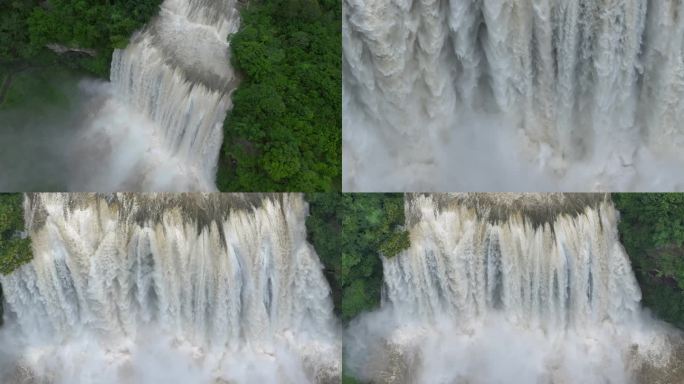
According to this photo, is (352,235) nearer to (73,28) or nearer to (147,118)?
(147,118)

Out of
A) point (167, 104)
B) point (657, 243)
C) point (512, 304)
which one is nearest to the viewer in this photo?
point (657, 243)

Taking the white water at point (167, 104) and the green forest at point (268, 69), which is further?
the white water at point (167, 104)

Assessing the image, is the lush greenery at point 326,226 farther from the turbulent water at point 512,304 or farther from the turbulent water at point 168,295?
the turbulent water at point 512,304

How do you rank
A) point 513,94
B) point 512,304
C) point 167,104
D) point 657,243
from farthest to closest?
point 512,304, point 513,94, point 167,104, point 657,243

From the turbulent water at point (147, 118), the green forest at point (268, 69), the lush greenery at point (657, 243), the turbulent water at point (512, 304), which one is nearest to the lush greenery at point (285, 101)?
the green forest at point (268, 69)

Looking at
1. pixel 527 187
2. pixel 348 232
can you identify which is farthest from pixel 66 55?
pixel 527 187

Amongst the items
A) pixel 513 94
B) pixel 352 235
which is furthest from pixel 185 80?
pixel 513 94
